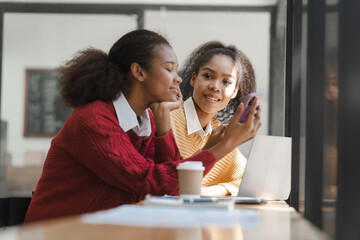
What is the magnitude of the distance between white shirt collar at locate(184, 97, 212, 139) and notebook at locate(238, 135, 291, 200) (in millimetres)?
603

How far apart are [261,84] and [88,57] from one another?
3.09 metres

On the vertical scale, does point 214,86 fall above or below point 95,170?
above

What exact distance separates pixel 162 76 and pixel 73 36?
3313 millimetres

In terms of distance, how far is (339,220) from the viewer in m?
1.02

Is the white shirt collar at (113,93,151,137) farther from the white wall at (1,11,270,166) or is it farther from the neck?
the white wall at (1,11,270,166)

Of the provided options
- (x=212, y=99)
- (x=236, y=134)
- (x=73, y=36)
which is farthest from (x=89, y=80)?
(x=73, y=36)

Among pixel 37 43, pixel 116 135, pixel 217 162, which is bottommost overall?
pixel 217 162

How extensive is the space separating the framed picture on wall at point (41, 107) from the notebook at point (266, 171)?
3366mm

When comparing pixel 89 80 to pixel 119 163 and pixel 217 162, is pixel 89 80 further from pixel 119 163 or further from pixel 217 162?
pixel 217 162

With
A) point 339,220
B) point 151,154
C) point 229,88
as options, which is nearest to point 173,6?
point 229,88

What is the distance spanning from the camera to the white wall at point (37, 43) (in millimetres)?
4875

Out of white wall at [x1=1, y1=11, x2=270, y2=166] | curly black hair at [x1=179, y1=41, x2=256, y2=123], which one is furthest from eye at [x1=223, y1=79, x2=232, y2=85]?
white wall at [x1=1, y1=11, x2=270, y2=166]

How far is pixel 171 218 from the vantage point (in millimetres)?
873

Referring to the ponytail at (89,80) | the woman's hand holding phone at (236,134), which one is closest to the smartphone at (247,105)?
the woman's hand holding phone at (236,134)
